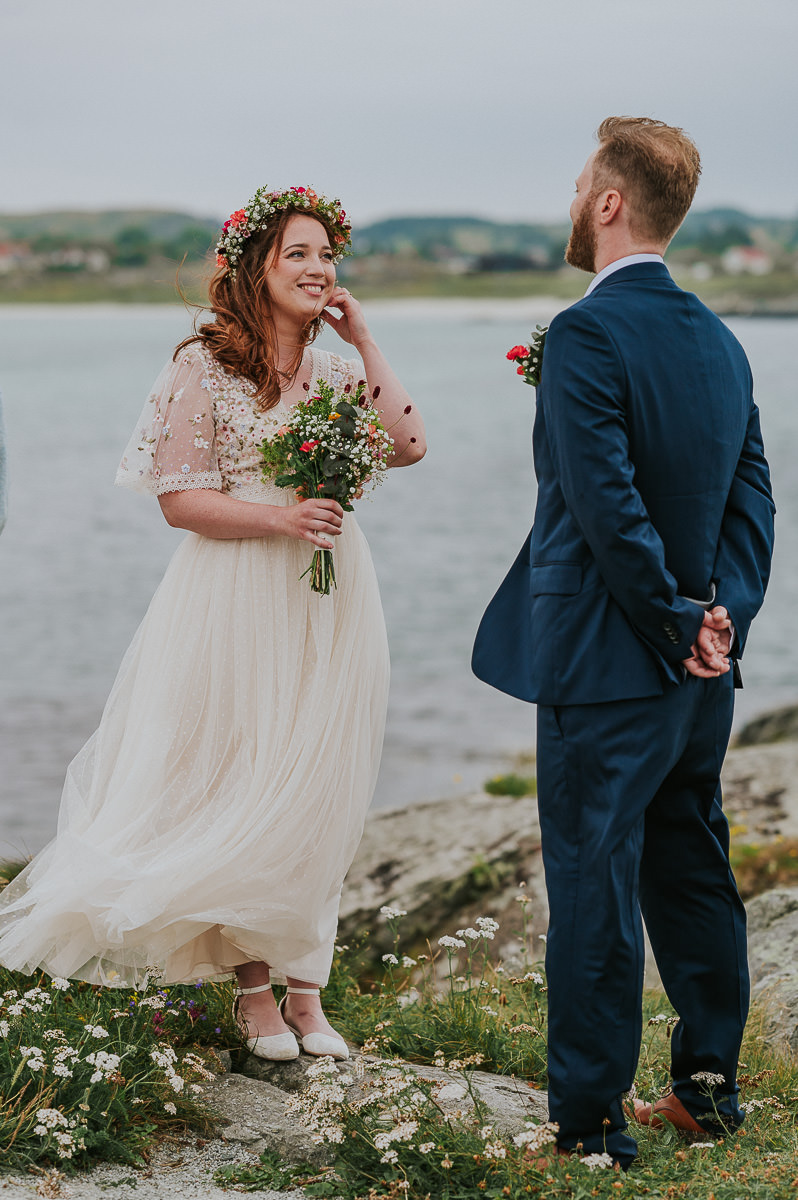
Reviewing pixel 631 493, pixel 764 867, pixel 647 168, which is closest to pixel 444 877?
pixel 764 867

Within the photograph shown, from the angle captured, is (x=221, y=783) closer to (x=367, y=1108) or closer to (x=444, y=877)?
(x=367, y=1108)

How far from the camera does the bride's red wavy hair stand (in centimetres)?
356

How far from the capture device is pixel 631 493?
269 cm

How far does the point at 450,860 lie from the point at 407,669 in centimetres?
938

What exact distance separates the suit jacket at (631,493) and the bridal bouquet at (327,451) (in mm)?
593

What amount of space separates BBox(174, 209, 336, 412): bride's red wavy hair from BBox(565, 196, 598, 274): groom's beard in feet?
3.05

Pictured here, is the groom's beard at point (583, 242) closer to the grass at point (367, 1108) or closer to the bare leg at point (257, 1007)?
the grass at point (367, 1108)

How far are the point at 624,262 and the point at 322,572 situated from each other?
1.16 m

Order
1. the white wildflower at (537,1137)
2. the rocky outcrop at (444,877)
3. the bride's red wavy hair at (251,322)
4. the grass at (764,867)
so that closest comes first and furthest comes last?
the white wildflower at (537,1137) < the bride's red wavy hair at (251,322) < the rocky outcrop at (444,877) < the grass at (764,867)

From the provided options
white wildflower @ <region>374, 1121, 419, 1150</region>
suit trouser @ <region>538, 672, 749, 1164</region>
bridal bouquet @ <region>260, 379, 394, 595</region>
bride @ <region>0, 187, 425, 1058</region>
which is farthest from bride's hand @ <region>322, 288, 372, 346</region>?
white wildflower @ <region>374, 1121, 419, 1150</region>

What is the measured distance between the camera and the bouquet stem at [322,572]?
346 cm

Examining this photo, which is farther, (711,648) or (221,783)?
(221,783)

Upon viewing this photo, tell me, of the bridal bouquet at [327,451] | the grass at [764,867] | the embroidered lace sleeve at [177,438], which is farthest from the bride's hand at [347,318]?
the grass at [764,867]

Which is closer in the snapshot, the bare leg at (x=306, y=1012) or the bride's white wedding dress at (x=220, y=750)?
the bride's white wedding dress at (x=220, y=750)
